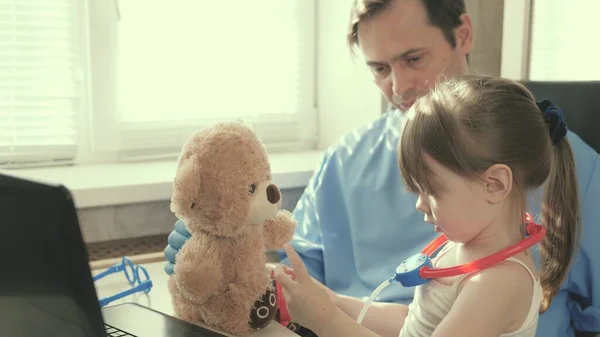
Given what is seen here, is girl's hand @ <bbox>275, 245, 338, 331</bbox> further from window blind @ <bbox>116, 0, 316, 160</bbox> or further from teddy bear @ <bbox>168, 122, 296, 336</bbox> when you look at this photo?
window blind @ <bbox>116, 0, 316, 160</bbox>

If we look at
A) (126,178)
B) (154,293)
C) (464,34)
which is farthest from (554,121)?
(126,178)

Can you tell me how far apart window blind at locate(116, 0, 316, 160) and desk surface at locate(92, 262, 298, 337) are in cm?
69

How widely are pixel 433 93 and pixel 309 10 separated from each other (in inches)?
56.4

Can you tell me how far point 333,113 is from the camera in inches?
93.7

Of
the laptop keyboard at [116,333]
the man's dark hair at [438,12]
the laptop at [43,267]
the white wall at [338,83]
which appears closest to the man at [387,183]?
the man's dark hair at [438,12]

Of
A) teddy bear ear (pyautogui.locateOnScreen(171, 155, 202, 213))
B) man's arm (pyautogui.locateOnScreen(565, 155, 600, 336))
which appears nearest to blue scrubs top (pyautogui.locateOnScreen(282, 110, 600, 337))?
man's arm (pyautogui.locateOnScreen(565, 155, 600, 336))

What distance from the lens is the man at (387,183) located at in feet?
4.48

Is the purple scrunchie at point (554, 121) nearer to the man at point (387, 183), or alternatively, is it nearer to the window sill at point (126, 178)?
the man at point (387, 183)

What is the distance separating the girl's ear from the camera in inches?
36.8

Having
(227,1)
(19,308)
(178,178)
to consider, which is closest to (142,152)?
(227,1)

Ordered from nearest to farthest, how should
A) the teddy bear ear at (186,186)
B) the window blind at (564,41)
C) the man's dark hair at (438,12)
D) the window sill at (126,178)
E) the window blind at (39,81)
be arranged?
the teddy bear ear at (186,186) < the man's dark hair at (438,12) < the window blind at (564,41) < the window sill at (126,178) < the window blind at (39,81)

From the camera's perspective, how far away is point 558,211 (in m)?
1.06

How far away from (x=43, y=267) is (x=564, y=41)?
1466mm

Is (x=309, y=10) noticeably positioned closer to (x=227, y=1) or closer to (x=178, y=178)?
(x=227, y=1)
